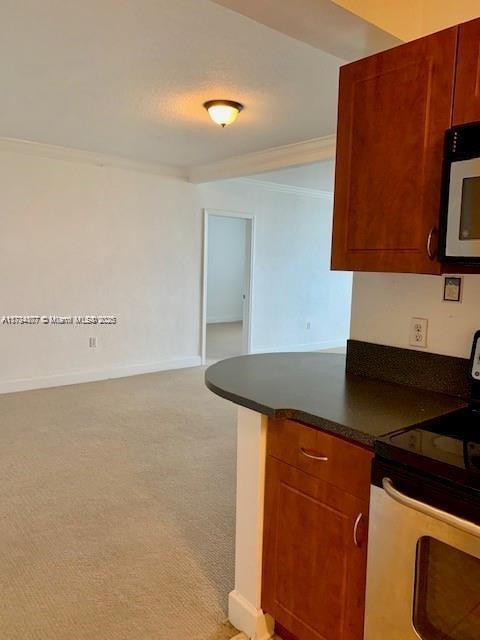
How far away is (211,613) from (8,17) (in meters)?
2.88

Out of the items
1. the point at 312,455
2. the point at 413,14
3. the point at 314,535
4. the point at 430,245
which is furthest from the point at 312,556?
the point at 413,14

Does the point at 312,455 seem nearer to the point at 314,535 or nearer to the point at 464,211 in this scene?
the point at 314,535

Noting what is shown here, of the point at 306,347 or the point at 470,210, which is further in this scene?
the point at 306,347

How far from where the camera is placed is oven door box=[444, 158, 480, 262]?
139 cm

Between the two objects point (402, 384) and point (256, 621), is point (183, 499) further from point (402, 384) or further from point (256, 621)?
point (402, 384)

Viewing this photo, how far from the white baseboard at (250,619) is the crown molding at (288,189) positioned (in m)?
5.50

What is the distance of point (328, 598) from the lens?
1.53m

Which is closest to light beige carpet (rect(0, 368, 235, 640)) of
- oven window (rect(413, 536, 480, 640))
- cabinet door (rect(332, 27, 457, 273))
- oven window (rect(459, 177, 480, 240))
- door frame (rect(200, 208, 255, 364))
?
oven window (rect(413, 536, 480, 640))

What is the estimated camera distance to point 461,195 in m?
1.42

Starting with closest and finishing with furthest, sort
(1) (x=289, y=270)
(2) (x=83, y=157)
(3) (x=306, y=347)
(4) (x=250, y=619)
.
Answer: (4) (x=250, y=619), (2) (x=83, y=157), (1) (x=289, y=270), (3) (x=306, y=347)

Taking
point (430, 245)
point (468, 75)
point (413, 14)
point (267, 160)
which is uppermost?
point (267, 160)

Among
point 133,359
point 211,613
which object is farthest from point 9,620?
point 133,359

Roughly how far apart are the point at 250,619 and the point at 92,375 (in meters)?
4.19

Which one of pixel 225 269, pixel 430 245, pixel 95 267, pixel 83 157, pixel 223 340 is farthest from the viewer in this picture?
pixel 225 269
